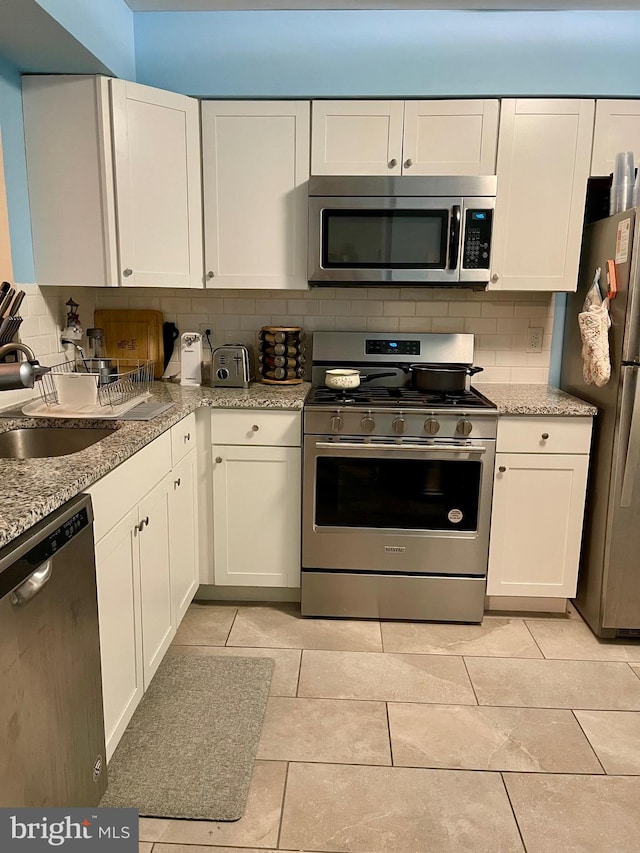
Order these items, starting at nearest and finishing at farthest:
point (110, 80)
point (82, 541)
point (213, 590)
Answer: point (82, 541)
point (110, 80)
point (213, 590)

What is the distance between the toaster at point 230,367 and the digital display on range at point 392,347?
0.63 m

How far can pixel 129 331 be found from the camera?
124 inches

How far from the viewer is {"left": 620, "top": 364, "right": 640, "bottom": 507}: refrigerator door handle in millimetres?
2414

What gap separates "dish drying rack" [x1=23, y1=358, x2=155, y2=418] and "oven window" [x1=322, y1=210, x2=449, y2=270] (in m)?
1.01

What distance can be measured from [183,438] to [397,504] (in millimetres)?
938

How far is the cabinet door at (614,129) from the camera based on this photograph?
2.68 metres

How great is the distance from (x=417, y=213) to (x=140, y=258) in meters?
1.20

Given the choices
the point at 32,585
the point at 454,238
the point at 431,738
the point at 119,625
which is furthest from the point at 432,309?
Answer: the point at 32,585

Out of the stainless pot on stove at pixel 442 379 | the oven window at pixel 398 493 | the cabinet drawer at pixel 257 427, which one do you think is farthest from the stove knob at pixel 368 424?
the stainless pot on stove at pixel 442 379

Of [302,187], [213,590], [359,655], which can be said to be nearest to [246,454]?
[213,590]

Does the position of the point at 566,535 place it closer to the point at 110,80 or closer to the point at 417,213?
the point at 417,213

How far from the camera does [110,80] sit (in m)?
2.49

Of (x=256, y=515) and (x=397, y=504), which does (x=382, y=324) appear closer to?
(x=397, y=504)

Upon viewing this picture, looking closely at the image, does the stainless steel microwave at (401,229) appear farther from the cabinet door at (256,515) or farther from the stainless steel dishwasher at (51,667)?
the stainless steel dishwasher at (51,667)
